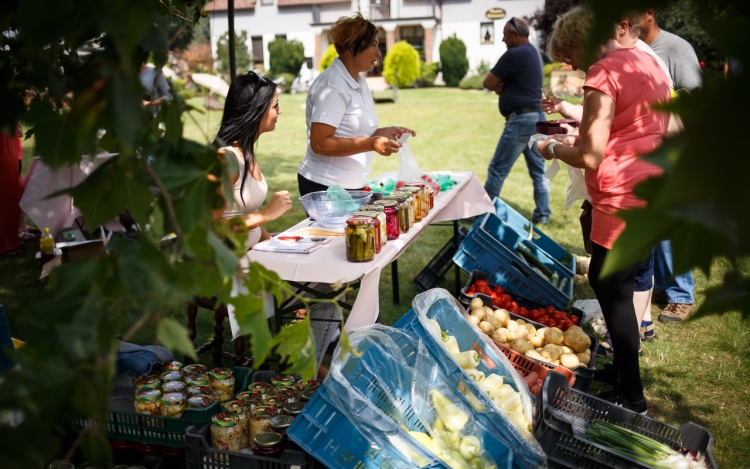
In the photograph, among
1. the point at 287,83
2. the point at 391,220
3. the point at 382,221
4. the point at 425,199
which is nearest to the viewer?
the point at 382,221

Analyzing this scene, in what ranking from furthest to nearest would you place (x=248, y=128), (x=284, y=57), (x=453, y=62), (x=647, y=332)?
(x=284, y=57)
(x=453, y=62)
(x=647, y=332)
(x=248, y=128)

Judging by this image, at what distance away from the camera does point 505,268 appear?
4348mm

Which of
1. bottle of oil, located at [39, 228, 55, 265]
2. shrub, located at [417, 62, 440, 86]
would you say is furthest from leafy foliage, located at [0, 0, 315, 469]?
shrub, located at [417, 62, 440, 86]

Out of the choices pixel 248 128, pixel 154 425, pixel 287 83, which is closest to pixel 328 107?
pixel 248 128

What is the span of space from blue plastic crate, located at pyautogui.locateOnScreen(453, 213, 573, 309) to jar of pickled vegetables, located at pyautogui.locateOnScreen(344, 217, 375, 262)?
1662mm

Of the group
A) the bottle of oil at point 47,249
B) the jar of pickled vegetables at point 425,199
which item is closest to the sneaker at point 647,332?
the jar of pickled vegetables at point 425,199

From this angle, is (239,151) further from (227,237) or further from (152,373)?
(227,237)

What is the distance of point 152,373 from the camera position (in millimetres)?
2963

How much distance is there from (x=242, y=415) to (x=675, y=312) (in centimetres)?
321

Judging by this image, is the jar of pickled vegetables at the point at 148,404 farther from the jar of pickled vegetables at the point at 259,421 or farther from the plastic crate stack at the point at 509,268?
the plastic crate stack at the point at 509,268

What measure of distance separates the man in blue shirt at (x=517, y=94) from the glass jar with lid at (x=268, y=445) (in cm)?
458

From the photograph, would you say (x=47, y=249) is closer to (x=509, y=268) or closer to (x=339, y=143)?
(x=339, y=143)

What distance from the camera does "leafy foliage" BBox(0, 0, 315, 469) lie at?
74 cm

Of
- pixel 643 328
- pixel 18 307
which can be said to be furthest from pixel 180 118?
pixel 18 307
